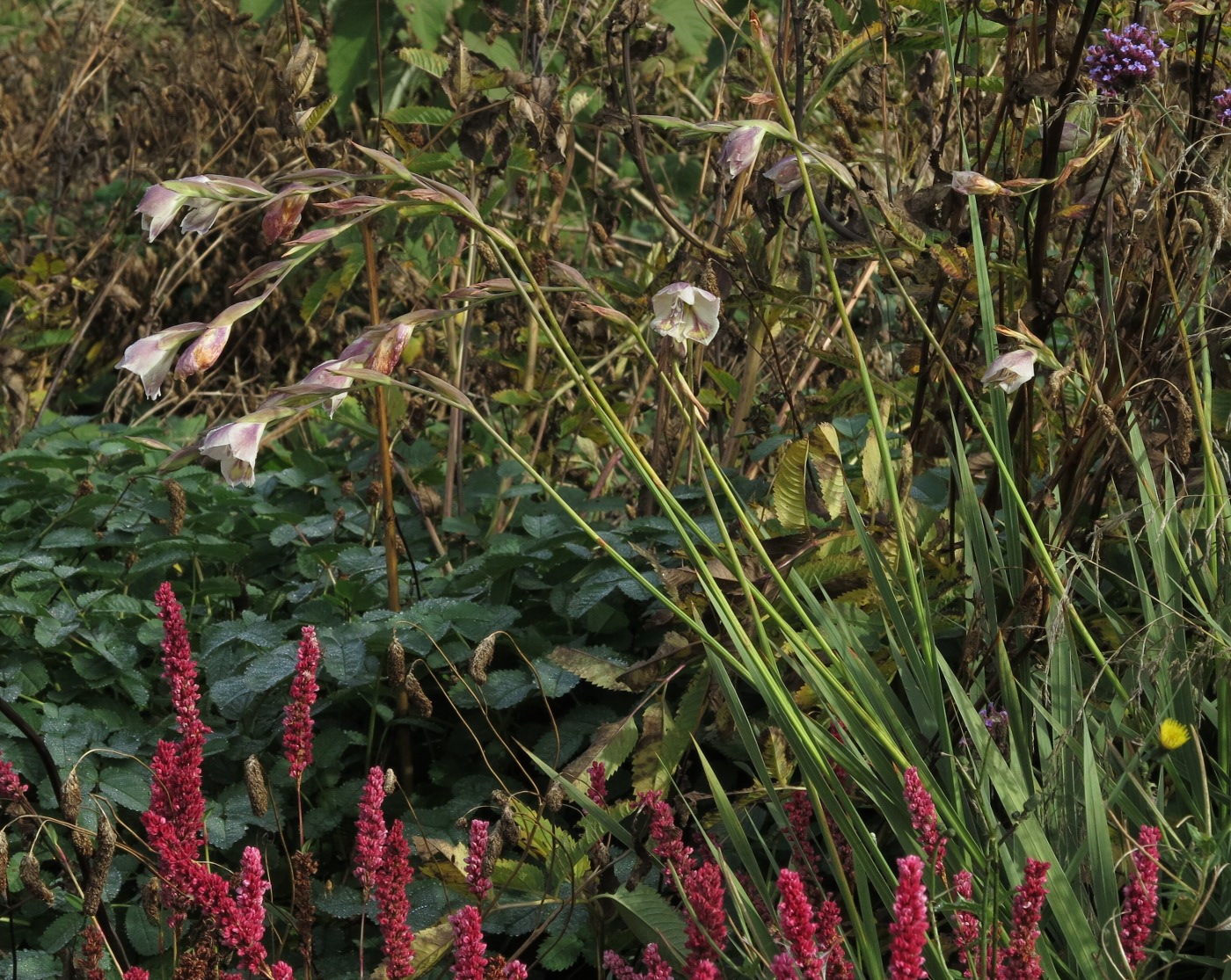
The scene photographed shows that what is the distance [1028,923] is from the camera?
109 cm

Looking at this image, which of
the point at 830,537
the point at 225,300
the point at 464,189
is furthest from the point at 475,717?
the point at 225,300

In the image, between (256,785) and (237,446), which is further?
(256,785)

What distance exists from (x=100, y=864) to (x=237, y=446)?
483 millimetres

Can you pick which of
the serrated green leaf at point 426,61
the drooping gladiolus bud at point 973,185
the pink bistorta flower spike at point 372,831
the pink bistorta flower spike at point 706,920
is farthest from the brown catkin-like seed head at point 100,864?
the serrated green leaf at point 426,61

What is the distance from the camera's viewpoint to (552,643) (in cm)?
210

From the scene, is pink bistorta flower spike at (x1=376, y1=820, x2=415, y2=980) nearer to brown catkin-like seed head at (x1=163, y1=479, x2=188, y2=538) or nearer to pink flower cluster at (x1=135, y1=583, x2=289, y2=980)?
pink flower cluster at (x1=135, y1=583, x2=289, y2=980)

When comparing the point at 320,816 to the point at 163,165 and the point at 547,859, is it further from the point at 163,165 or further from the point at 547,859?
the point at 163,165

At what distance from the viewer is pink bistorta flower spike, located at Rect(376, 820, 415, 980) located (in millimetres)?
1294

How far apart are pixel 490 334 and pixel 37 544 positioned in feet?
3.97

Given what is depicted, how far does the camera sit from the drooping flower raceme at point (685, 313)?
51.4 inches

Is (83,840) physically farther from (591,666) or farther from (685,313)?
(685,313)

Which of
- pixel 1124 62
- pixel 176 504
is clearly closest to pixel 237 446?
pixel 176 504

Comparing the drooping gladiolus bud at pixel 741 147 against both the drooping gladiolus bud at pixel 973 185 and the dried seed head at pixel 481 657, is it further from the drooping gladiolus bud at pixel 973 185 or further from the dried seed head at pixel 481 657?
the dried seed head at pixel 481 657

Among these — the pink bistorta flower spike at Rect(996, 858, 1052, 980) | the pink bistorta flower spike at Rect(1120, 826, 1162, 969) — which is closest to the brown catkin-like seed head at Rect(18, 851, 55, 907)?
the pink bistorta flower spike at Rect(996, 858, 1052, 980)
